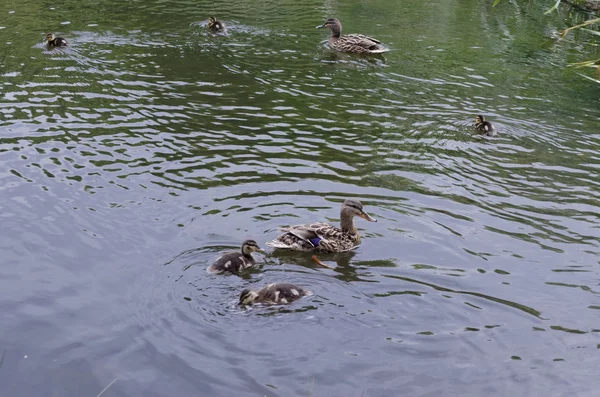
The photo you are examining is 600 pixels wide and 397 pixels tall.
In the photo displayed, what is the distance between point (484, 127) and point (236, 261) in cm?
521

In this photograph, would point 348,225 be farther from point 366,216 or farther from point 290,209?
point 290,209

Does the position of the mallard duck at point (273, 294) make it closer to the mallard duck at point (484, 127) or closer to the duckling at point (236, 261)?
the duckling at point (236, 261)

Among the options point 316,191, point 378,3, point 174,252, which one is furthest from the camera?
point 378,3

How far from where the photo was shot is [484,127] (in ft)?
37.6

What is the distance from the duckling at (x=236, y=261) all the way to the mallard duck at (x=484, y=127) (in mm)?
4861

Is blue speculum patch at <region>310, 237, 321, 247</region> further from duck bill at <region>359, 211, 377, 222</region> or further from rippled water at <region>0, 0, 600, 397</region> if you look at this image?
duck bill at <region>359, 211, 377, 222</region>

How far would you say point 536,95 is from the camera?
13.4 m

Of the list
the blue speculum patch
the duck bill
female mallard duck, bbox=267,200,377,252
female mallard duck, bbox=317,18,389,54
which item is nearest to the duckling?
female mallard duck, bbox=267,200,377,252

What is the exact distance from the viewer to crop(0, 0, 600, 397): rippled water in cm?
647

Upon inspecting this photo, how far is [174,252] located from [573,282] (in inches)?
159

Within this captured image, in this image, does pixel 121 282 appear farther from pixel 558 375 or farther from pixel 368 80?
pixel 368 80

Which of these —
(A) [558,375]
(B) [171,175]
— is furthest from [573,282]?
(B) [171,175]

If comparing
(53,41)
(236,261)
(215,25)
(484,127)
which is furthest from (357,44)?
(236,261)

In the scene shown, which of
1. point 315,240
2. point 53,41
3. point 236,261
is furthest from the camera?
point 53,41
